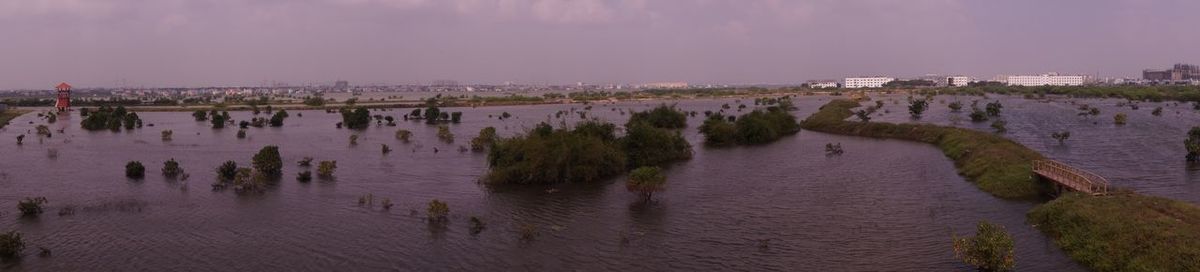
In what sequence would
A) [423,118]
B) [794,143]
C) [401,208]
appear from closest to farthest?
1. [401,208]
2. [794,143]
3. [423,118]

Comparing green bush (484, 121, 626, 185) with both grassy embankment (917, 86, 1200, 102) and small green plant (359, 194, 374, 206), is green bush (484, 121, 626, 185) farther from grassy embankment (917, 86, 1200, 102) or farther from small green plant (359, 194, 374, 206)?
grassy embankment (917, 86, 1200, 102)

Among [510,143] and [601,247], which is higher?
[510,143]

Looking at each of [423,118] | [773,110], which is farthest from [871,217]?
[423,118]

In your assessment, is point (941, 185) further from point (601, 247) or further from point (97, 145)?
point (97, 145)

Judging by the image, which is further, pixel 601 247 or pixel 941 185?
pixel 941 185

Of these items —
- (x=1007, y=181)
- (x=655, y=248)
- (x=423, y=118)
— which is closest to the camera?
(x=655, y=248)

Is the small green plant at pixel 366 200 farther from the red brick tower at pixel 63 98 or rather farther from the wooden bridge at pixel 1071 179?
the red brick tower at pixel 63 98

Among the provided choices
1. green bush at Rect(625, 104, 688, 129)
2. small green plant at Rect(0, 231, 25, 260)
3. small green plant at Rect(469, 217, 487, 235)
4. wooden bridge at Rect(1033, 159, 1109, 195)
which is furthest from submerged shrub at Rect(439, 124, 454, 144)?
wooden bridge at Rect(1033, 159, 1109, 195)

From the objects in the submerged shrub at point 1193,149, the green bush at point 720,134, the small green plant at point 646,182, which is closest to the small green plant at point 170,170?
the small green plant at point 646,182
